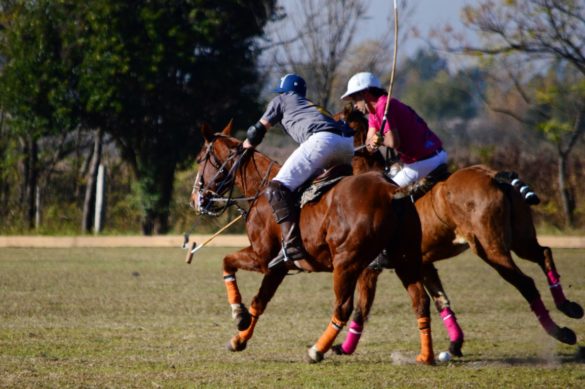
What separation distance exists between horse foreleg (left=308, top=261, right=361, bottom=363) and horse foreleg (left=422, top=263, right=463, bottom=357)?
1.42 metres

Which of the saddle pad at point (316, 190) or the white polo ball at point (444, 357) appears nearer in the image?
the saddle pad at point (316, 190)

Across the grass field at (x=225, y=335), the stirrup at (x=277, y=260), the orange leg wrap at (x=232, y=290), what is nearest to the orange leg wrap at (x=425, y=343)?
the grass field at (x=225, y=335)

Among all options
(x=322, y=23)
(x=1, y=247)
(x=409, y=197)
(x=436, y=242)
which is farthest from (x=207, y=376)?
(x=322, y=23)

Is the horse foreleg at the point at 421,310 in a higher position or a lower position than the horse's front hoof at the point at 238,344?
higher

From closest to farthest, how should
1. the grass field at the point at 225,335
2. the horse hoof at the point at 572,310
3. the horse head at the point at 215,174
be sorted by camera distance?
the grass field at the point at 225,335 → the horse hoof at the point at 572,310 → the horse head at the point at 215,174

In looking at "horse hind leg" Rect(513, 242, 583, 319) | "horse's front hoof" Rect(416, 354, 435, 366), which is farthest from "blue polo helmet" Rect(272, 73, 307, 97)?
"horse hind leg" Rect(513, 242, 583, 319)

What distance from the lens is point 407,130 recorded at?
10336 mm

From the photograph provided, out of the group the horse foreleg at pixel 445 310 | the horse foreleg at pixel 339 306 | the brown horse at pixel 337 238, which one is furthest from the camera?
the horse foreleg at pixel 445 310

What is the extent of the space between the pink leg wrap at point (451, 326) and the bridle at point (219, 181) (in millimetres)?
2174

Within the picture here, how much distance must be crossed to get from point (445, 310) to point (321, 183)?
1.94m

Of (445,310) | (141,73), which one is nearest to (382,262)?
(445,310)

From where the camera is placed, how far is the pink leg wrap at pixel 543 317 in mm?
9344

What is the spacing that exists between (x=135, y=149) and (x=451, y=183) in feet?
70.1

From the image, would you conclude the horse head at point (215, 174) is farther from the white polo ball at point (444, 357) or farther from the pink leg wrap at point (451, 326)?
the white polo ball at point (444, 357)
